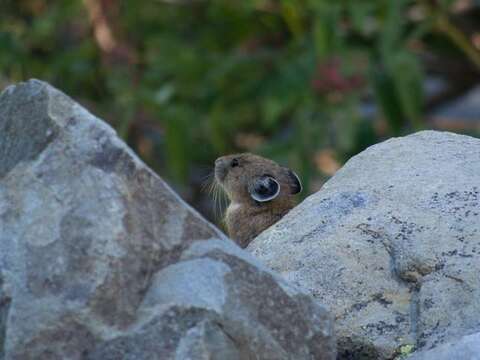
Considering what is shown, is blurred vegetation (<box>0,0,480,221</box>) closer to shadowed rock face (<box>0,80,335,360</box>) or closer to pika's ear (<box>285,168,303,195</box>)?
pika's ear (<box>285,168,303,195</box>)

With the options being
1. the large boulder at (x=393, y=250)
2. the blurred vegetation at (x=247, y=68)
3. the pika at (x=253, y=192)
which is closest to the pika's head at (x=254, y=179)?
the pika at (x=253, y=192)

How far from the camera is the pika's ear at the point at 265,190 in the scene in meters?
8.06

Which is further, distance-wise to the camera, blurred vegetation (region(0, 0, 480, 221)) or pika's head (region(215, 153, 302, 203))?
blurred vegetation (region(0, 0, 480, 221))

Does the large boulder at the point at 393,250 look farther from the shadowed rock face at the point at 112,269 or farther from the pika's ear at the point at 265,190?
the pika's ear at the point at 265,190

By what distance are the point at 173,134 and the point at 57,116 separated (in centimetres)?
766

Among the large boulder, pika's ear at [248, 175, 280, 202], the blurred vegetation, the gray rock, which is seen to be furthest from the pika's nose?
the gray rock

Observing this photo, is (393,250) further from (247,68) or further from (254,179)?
(247,68)

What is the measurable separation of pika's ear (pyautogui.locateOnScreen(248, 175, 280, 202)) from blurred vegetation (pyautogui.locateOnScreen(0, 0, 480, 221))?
345 cm

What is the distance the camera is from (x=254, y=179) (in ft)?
27.3

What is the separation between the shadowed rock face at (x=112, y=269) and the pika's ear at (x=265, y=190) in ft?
9.69

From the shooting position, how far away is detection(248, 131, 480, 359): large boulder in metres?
5.54

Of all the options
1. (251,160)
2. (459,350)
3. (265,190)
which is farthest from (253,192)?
(459,350)

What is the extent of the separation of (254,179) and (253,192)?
18cm

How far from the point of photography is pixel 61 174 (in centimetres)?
493
